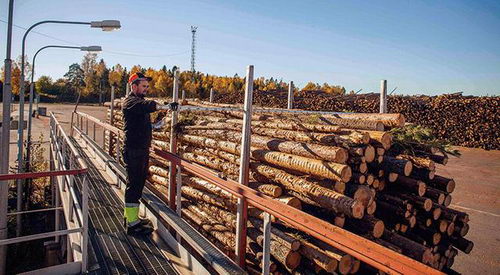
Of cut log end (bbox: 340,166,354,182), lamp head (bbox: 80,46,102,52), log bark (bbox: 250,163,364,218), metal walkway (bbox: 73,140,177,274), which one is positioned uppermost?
lamp head (bbox: 80,46,102,52)

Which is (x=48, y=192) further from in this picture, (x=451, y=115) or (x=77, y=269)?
(x=451, y=115)

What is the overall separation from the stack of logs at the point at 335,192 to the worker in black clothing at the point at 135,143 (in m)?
1.48

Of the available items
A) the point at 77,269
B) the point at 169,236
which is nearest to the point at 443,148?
the point at 169,236

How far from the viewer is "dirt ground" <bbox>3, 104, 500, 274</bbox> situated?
7.12 meters

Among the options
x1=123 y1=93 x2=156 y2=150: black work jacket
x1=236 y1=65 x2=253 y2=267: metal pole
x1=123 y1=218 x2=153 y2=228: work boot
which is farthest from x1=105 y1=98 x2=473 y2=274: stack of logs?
x1=123 y1=93 x2=156 y2=150: black work jacket

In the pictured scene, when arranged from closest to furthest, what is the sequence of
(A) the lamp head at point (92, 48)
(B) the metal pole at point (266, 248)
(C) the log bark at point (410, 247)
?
(B) the metal pole at point (266, 248) → (C) the log bark at point (410, 247) → (A) the lamp head at point (92, 48)

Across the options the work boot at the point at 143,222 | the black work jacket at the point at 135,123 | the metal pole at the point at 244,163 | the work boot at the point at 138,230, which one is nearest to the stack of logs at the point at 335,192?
the metal pole at the point at 244,163

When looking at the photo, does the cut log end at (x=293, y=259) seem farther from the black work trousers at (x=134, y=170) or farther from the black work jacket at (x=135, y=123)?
the black work jacket at (x=135, y=123)

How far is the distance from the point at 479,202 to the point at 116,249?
40.1ft

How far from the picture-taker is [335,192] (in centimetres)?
437

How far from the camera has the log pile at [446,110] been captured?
1839 centimetres

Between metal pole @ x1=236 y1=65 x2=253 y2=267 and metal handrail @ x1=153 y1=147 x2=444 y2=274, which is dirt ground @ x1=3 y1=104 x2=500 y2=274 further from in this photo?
metal handrail @ x1=153 y1=147 x2=444 y2=274

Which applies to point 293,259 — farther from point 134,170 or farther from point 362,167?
point 134,170

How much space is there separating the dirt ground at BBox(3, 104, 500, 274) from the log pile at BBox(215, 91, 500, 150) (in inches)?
39.4
